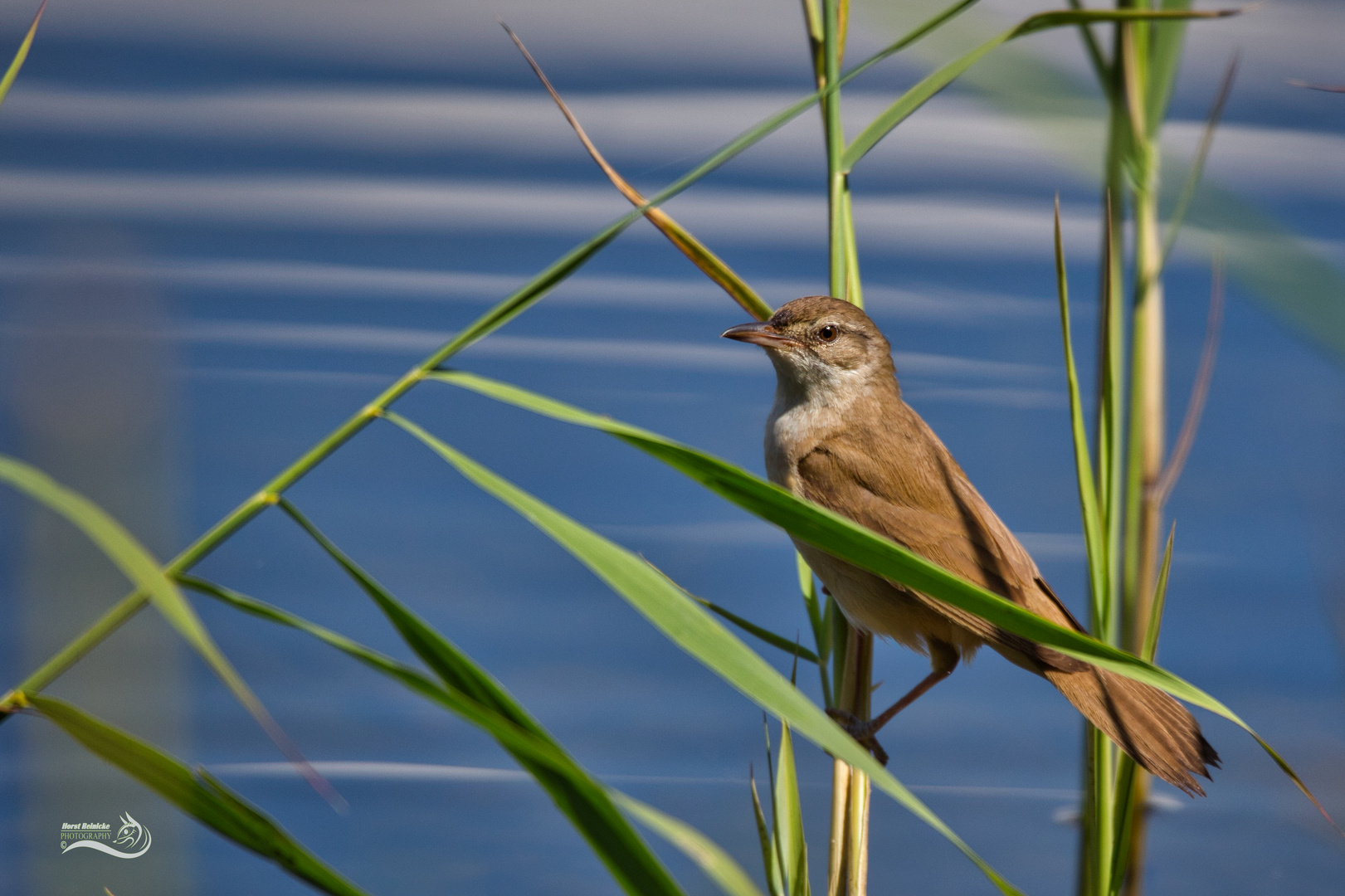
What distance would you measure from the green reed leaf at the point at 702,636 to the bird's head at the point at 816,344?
94cm

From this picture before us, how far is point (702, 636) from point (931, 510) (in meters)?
1.01

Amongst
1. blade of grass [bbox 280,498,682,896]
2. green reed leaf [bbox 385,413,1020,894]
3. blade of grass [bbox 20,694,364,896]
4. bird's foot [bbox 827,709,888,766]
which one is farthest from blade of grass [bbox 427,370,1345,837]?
bird's foot [bbox 827,709,888,766]

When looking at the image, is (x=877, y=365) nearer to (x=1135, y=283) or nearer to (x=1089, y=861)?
(x=1135, y=283)

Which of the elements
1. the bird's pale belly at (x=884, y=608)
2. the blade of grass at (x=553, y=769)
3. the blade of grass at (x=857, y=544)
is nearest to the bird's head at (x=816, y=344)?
the bird's pale belly at (x=884, y=608)

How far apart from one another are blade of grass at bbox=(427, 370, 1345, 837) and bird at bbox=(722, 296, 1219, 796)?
49 centimetres

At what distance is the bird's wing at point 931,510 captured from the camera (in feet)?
5.35

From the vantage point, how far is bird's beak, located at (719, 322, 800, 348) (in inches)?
70.0

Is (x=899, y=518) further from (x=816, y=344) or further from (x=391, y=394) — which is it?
(x=391, y=394)

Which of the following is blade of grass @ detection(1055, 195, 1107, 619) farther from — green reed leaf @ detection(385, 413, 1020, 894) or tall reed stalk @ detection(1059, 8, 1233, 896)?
green reed leaf @ detection(385, 413, 1020, 894)

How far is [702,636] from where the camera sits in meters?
0.81

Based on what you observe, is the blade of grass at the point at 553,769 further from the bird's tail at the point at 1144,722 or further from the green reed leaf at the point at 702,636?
the bird's tail at the point at 1144,722

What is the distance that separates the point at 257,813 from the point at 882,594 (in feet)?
3.34

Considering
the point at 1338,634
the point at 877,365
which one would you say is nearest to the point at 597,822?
the point at 1338,634

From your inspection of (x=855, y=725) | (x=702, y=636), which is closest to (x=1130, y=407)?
(x=855, y=725)
